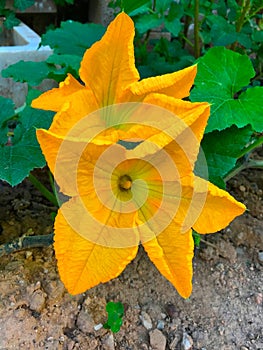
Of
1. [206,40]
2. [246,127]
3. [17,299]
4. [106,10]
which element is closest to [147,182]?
[246,127]

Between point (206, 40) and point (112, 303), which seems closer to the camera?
point (112, 303)

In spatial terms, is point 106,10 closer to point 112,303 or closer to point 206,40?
point 206,40

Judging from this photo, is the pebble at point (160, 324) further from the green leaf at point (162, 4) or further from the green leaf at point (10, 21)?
the green leaf at point (10, 21)

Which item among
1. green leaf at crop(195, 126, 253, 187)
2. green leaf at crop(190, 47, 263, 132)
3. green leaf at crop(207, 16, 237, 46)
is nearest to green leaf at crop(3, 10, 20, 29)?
green leaf at crop(207, 16, 237, 46)

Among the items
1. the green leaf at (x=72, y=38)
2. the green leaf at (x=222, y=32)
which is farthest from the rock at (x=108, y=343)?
the green leaf at (x=222, y=32)

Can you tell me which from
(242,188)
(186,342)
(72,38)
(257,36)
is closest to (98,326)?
(186,342)
